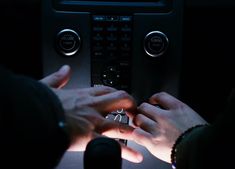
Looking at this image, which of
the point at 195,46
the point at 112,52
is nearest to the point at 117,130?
the point at 112,52

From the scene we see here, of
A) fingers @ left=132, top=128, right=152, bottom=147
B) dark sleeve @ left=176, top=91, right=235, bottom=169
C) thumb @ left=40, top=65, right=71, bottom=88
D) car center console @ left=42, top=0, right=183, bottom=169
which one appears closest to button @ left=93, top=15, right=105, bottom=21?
car center console @ left=42, top=0, right=183, bottom=169

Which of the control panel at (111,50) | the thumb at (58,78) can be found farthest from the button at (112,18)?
the thumb at (58,78)

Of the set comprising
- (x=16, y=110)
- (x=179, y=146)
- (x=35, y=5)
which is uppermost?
(x=35, y=5)

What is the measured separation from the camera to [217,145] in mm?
698

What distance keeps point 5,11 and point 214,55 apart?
440 millimetres

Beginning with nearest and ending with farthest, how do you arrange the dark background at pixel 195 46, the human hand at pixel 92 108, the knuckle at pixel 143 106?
the human hand at pixel 92 108 → the knuckle at pixel 143 106 → the dark background at pixel 195 46

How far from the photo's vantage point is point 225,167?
0.69 m

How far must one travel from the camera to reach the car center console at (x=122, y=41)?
0.96 m

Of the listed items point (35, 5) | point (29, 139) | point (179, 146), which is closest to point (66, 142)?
point (29, 139)

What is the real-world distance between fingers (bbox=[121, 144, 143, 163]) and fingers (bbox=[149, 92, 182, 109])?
0.11m

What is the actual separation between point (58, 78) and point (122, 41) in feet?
0.47

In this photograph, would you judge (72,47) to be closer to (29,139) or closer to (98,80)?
(98,80)

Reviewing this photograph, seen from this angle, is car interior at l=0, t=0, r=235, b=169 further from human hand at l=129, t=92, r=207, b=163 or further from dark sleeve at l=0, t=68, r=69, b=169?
dark sleeve at l=0, t=68, r=69, b=169

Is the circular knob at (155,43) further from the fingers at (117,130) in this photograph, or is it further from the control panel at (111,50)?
the fingers at (117,130)
